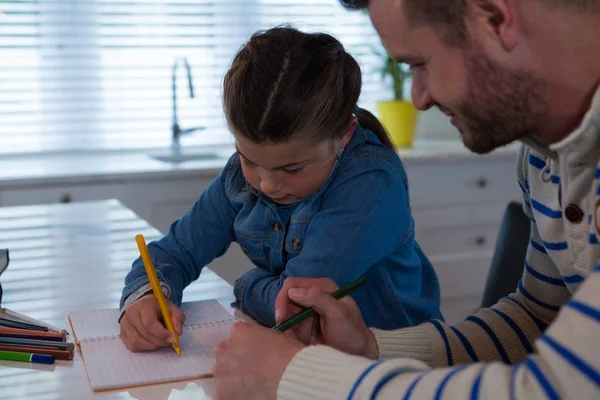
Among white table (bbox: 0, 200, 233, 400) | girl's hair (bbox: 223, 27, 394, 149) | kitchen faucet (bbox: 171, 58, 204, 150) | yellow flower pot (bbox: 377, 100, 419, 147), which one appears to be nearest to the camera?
white table (bbox: 0, 200, 233, 400)

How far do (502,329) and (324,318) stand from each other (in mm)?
264

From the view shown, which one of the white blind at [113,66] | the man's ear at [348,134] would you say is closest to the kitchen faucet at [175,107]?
the white blind at [113,66]

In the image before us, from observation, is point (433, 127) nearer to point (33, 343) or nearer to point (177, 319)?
point (177, 319)

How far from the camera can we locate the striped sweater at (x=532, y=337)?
2.27 feet

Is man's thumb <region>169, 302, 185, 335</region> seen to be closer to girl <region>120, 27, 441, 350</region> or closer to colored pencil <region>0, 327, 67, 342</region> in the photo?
girl <region>120, 27, 441, 350</region>

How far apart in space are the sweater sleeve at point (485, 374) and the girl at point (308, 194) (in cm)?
46

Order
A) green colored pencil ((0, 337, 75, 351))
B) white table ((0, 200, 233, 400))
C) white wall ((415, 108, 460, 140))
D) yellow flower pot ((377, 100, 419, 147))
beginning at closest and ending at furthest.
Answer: white table ((0, 200, 233, 400)), green colored pencil ((0, 337, 75, 351)), yellow flower pot ((377, 100, 419, 147)), white wall ((415, 108, 460, 140))

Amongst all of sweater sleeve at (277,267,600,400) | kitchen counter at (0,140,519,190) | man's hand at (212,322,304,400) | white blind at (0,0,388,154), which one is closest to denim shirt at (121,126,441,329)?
man's hand at (212,322,304,400)

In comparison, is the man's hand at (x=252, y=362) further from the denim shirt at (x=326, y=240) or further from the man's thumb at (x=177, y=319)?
the denim shirt at (x=326, y=240)

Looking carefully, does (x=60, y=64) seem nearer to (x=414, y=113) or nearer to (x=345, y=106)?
(x=414, y=113)

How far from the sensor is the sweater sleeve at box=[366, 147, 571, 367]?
1146mm

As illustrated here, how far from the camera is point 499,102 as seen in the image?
870 millimetres

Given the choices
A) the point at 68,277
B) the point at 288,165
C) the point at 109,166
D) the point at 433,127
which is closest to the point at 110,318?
the point at 68,277

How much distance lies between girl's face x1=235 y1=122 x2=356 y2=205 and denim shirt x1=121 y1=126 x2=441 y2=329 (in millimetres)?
34
